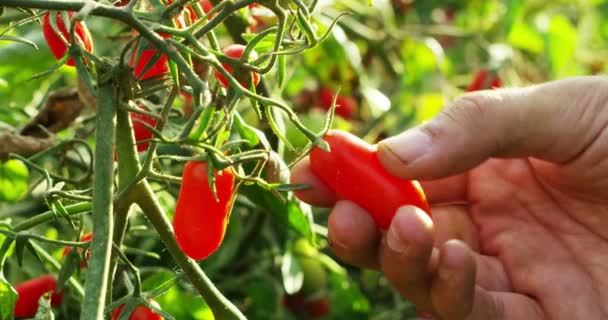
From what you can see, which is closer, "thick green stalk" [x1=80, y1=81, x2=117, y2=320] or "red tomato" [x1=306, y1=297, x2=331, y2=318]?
"thick green stalk" [x1=80, y1=81, x2=117, y2=320]

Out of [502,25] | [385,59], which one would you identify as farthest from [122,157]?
[502,25]

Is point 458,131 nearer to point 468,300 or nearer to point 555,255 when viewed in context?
point 468,300

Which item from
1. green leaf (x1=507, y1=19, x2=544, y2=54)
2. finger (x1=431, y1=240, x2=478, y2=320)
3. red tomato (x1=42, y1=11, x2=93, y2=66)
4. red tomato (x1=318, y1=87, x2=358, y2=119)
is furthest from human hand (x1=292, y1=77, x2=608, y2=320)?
green leaf (x1=507, y1=19, x2=544, y2=54)

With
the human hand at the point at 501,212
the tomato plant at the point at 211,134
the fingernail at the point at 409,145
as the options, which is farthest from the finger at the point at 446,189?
the fingernail at the point at 409,145

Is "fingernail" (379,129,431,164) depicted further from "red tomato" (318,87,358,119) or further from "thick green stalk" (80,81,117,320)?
"red tomato" (318,87,358,119)

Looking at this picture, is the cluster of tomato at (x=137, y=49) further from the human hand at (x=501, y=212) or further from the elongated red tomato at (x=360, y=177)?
the human hand at (x=501, y=212)

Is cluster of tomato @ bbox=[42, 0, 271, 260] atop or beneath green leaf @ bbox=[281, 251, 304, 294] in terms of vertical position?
atop

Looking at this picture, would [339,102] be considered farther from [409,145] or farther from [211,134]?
[211,134]
